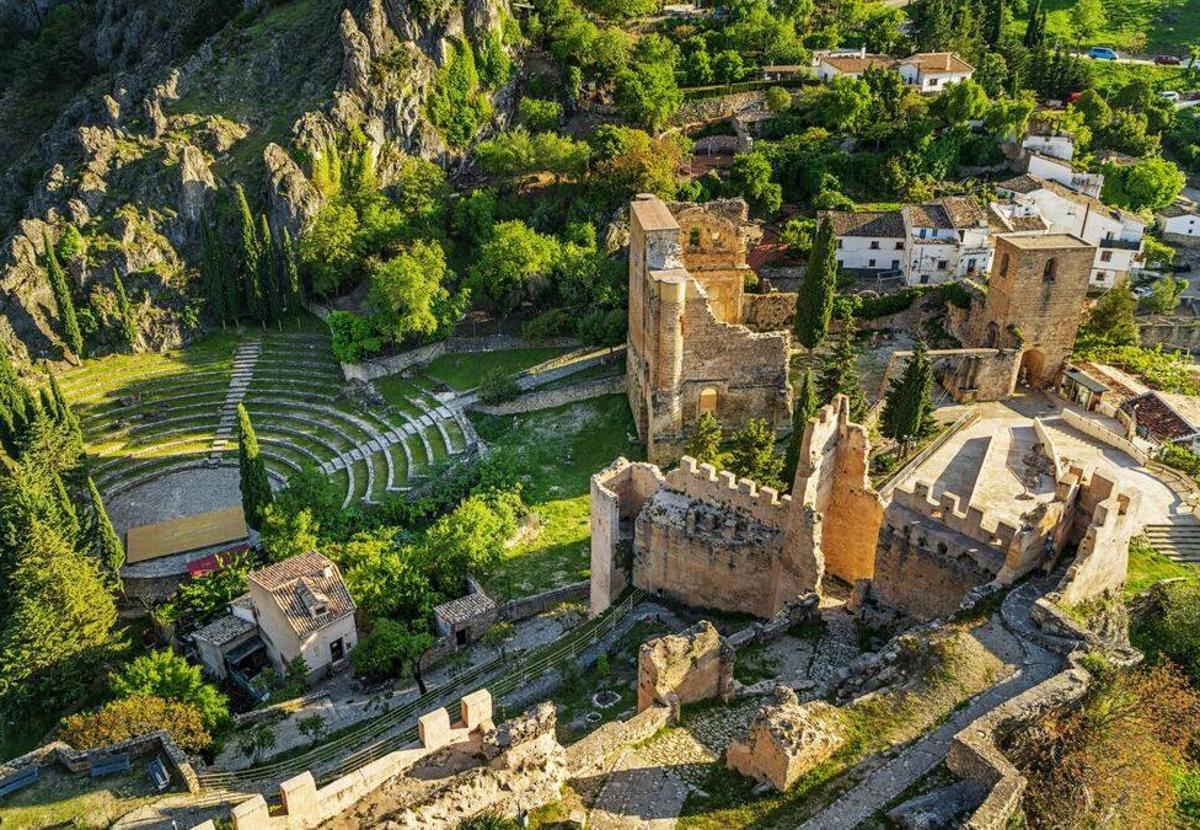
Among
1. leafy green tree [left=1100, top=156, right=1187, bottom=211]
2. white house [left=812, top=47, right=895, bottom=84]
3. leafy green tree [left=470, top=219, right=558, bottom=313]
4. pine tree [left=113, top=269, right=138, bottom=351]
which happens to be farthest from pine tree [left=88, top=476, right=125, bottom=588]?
leafy green tree [left=1100, top=156, right=1187, bottom=211]

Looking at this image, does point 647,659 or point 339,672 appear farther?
point 339,672

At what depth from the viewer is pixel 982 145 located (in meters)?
56.0

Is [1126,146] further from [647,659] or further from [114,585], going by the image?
[114,585]

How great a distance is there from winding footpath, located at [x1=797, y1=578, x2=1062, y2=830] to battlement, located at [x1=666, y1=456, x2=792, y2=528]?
6390mm

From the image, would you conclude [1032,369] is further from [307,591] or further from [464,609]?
[307,591]

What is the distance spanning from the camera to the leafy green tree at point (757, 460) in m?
31.6

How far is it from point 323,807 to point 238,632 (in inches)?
690

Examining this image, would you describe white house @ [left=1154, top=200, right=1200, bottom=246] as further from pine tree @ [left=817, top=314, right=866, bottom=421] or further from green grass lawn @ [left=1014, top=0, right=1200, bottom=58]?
A: green grass lawn @ [left=1014, top=0, right=1200, bottom=58]

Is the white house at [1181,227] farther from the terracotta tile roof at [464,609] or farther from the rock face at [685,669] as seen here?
the rock face at [685,669]

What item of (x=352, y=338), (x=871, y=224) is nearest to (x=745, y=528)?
(x=352, y=338)

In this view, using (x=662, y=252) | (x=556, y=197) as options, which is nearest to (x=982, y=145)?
(x=556, y=197)

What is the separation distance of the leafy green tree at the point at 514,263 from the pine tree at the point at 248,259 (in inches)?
496

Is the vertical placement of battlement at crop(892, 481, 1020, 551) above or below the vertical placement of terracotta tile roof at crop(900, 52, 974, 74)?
below

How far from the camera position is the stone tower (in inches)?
1476
